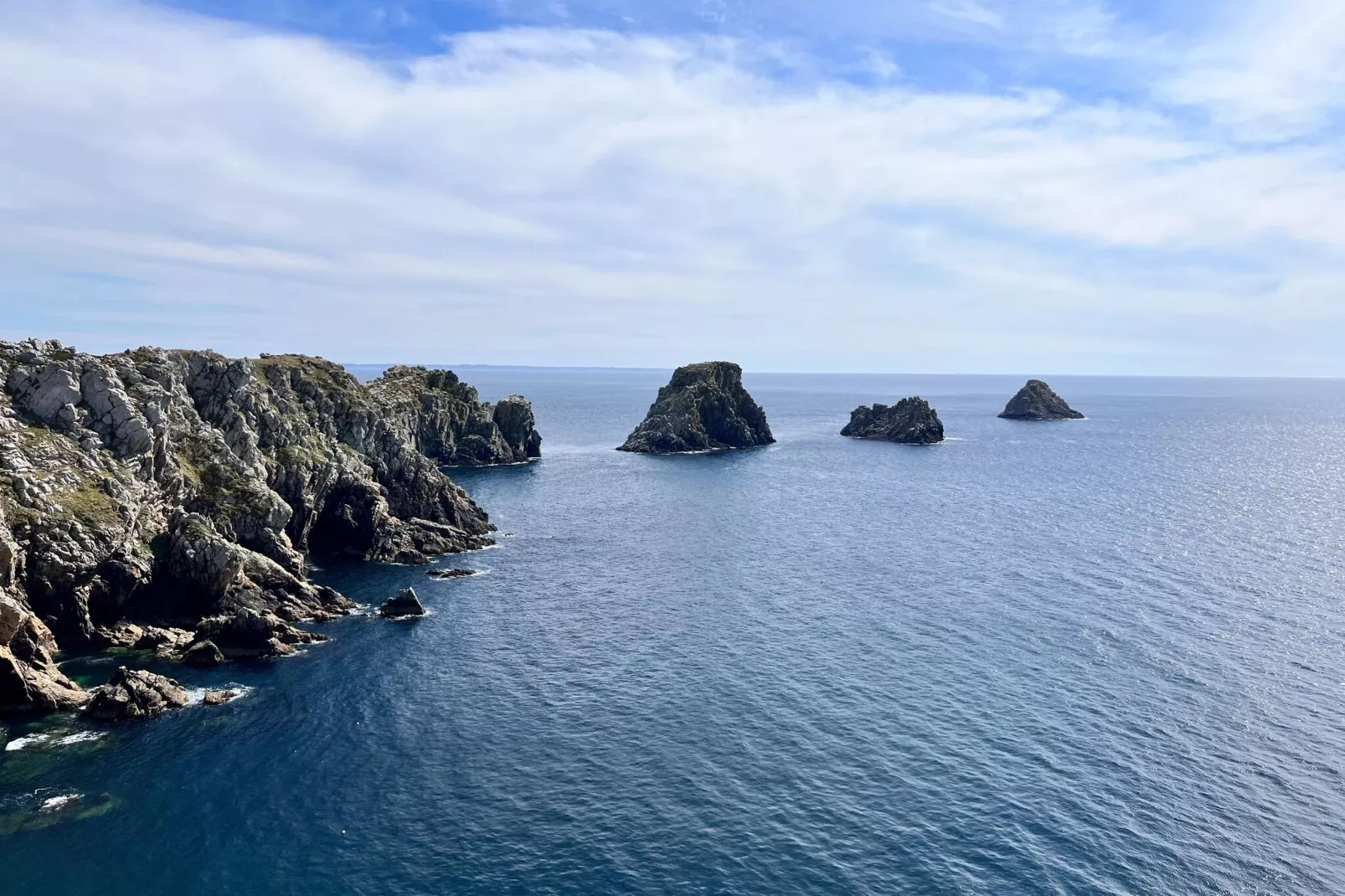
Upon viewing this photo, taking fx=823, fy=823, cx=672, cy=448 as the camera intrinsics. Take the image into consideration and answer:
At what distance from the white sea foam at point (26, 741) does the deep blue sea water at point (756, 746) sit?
2.70 ft

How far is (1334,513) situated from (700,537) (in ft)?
407

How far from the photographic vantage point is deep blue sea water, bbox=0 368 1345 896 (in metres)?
51.3

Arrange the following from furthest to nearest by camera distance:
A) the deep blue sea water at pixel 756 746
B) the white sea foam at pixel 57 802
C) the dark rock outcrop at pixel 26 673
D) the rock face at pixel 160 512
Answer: the rock face at pixel 160 512, the dark rock outcrop at pixel 26 673, the white sea foam at pixel 57 802, the deep blue sea water at pixel 756 746

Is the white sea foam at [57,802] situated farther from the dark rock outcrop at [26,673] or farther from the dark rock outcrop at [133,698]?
the dark rock outcrop at [26,673]

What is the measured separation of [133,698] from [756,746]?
2071 inches

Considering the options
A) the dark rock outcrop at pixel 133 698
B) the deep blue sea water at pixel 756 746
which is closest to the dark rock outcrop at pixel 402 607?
the deep blue sea water at pixel 756 746

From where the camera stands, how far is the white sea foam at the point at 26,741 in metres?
63.7

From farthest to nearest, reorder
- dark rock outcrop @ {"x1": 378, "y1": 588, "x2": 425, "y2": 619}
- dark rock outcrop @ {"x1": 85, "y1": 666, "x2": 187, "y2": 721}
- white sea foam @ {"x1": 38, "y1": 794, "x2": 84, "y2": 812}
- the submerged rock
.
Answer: the submerged rock → dark rock outcrop @ {"x1": 378, "y1": 588, "x2": 425, "y2": 619} → dark rock outcrop @ {"x1": 85, "y1": 666, "x2": 187, "y2": 721} → white sea foam @ {"x1": 38, "y1": 794, "x2": 84, "y2": 812}

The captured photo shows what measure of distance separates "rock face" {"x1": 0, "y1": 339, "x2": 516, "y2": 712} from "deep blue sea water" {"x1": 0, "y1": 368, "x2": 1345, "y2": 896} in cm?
616

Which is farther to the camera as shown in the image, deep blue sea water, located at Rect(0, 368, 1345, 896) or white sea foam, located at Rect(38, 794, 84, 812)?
white sea foam, located at Rect(38, 794, 84, 812)

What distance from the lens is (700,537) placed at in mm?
141375

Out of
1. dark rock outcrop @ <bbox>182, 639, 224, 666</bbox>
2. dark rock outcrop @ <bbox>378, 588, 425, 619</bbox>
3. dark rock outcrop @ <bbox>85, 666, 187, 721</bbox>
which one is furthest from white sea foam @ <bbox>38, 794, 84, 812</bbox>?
dark rock outcrop @ <bbox>378, 588, 425, 619</bbox>

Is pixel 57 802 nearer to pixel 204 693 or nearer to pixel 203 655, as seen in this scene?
pixel 204 693

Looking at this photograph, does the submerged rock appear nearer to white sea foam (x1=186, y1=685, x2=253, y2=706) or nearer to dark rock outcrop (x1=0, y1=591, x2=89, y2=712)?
white sea foam (x1=186, y1=685, x2=253, y2=706)
